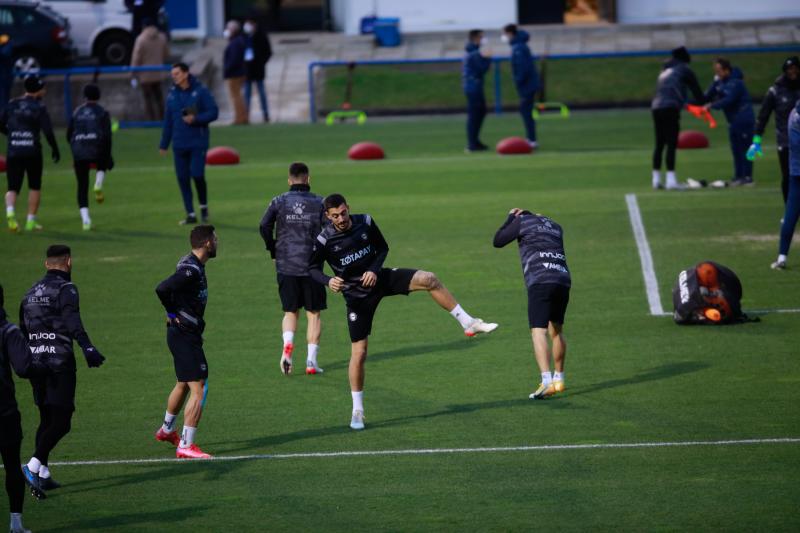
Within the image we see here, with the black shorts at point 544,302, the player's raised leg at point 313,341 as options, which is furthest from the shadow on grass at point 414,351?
the black shorts at point 544,302

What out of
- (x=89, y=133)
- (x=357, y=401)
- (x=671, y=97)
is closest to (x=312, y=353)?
(x=357, y=401)

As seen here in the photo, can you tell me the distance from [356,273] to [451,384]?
2082mm

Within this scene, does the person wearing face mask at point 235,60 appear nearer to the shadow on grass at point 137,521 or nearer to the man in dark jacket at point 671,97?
the man in dark jacket at point 671,97

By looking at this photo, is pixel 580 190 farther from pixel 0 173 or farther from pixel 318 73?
pixel 318 73

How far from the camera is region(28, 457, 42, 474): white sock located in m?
10.4

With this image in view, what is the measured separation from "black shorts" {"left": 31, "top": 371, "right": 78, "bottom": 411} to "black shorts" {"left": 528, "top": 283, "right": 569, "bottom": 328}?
4.42 metres

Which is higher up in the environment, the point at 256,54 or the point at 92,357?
the point at 256,54

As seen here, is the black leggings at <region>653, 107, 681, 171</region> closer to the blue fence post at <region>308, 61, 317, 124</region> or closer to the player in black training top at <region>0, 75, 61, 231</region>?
the player in black training top at <region>0, 75, 61, 231</region>

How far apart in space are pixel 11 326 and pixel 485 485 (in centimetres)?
381

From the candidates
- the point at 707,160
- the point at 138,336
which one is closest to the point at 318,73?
the point at 707,160

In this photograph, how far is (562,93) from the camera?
3872cm

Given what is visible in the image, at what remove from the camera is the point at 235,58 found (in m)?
35.4

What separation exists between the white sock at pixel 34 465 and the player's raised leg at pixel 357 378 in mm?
2862

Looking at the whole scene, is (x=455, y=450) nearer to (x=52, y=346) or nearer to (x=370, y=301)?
(x=370, y=301)
